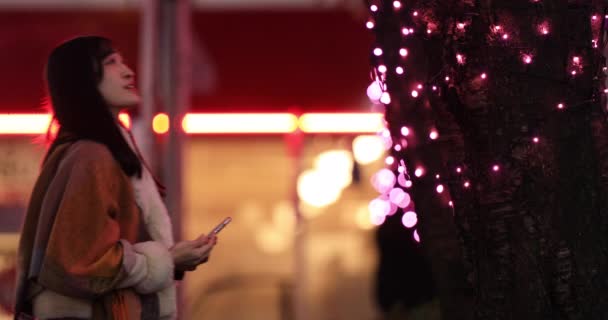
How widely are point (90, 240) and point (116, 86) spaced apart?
493 millimetres

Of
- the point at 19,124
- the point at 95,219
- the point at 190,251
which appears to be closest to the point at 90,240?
the point at 95,219

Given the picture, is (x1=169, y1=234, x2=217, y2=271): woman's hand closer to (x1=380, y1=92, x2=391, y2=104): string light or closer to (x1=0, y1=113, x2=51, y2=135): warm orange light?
(x1=380, y1=92, x2=391, y2=104): string light

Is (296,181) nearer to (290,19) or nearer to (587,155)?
(290,19)

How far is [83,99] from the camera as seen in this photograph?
3.23 meters

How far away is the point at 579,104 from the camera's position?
3027 mm

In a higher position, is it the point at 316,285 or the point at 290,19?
the point at 290,19

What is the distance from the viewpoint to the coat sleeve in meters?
3.00

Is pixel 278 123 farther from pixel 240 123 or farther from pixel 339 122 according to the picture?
pixel 339 122

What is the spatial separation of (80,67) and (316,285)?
457 cm

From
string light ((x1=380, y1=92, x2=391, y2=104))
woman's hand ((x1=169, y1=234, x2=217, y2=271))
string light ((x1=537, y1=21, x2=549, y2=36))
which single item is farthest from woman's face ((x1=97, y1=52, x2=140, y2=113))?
string light ((x1=537, y1=21, x2=549, y2=36))

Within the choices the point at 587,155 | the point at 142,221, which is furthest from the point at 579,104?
the point at 142,221

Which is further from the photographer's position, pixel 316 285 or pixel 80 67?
pixel 316 285

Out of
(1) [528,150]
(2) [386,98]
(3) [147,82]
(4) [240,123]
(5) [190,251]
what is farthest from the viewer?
(4) [240,123]

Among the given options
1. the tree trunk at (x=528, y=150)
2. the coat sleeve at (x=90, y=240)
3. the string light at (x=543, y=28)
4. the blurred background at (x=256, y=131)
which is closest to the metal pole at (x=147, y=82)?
the blurred background at (x=256, y=131)
